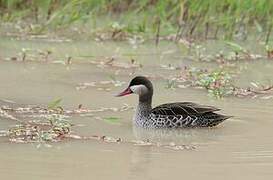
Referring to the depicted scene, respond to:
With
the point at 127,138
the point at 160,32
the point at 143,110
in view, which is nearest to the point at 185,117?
the point at 143,110

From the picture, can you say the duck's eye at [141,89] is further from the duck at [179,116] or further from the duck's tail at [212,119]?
the duck's tail at [212,119]

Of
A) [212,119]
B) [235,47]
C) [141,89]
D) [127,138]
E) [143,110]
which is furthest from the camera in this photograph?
[235,47]

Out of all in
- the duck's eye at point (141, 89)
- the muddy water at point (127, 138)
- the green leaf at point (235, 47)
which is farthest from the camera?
the green leaf at point (235, 47)

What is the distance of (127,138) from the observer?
7848 millimetres

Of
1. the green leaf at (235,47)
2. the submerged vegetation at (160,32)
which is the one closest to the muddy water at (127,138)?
the submerged vegetation at (160,32)

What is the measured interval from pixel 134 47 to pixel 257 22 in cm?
178

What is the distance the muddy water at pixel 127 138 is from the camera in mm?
6582

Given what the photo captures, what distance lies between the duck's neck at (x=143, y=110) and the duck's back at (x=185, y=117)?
77 mm

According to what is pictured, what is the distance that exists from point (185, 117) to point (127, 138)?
0.83 metres

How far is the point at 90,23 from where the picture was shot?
49.0 ft

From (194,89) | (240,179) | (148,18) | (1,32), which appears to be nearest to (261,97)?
(194,89)

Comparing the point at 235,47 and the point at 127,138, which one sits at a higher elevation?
the point at 235,47

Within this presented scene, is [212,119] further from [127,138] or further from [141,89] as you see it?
[127,138]

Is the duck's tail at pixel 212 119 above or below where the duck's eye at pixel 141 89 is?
below
